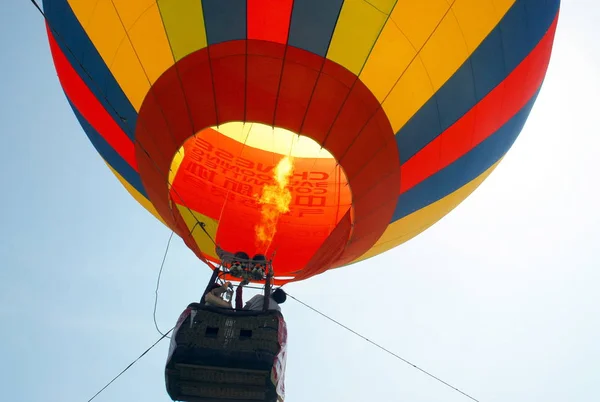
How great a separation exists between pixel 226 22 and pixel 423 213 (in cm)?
240

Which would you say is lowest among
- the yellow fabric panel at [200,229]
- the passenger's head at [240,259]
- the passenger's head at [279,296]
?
the passenger's head at [279,296]

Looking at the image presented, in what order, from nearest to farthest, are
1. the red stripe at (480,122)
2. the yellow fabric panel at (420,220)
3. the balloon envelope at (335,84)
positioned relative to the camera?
1. the balloon envelope at (335,84)
2. the red stripe at (480,122)
3. the yellow fabric panel at (420,220)

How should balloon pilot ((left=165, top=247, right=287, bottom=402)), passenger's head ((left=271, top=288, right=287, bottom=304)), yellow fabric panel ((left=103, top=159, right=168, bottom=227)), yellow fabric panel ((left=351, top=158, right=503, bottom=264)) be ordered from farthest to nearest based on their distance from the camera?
yellow fabric panel ((left=103, top=159, right=168, bottom=227))
yellow fabric panel ((left=351, top=158, right=503, bottom=264))
passenger's head ((left=271, top=288, right=287, bottom=304))
balloon pilot ((left=165, top=247, right=287, bottom=402))

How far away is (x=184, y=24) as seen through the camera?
4105 mm

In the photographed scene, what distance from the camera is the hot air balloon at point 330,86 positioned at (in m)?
4.07

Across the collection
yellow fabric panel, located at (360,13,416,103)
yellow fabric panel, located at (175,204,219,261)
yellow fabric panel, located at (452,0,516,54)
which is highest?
yellow fabric panel, located at (452,0,516,54)

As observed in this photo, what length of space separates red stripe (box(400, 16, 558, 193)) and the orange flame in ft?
4.47

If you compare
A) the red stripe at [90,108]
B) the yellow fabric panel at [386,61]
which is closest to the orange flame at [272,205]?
the red stripe at [90,108]

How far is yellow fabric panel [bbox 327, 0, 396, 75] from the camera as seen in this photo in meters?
3.99

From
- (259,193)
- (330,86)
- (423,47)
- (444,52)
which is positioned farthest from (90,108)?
(444,52)

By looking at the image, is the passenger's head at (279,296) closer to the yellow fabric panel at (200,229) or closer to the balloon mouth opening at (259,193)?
the balloon mouth opening at (259,193)

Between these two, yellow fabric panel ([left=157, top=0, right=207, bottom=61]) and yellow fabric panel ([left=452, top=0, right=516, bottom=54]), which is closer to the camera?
yellow fabric panel ([left=157, top=0, right=207, bottom=61])

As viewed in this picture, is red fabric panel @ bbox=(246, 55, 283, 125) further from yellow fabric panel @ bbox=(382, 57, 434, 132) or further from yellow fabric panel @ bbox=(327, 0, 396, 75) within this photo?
yellow fabric panel @ bbox=(382, 57, 434, 132)

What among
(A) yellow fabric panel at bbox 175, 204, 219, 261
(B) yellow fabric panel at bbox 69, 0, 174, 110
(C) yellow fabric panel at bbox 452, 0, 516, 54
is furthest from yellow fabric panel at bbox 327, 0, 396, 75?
(A) yellow fabric panel at bbox 175, 204, 219, 261
